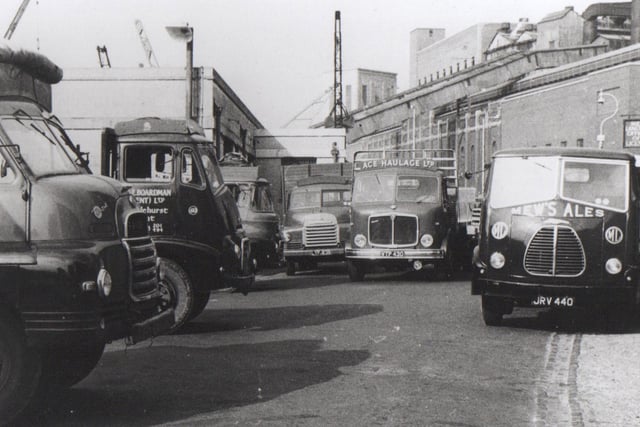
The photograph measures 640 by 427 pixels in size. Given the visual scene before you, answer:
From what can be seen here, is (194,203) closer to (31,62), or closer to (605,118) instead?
(31,62)

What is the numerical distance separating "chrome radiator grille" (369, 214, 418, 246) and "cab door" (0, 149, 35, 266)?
45.7ft

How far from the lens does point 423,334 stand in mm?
11906

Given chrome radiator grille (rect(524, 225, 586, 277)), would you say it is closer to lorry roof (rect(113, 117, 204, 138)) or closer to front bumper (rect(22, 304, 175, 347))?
lorry roof (rect(113, 117, 204, 138))

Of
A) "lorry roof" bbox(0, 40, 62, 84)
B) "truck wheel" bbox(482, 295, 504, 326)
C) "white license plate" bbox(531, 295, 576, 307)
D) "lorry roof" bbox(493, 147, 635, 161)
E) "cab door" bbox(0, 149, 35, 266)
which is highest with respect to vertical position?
"lorry roof" bbox(0, 40, 62, 84)

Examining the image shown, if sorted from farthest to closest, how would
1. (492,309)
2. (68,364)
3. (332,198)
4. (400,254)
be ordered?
(332,198) → (400,254) → (492,309) → (68,364)

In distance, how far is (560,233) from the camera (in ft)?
40.9

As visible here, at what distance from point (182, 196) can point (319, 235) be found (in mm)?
10956

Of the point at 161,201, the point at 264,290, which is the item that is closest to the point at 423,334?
the point at 161,201

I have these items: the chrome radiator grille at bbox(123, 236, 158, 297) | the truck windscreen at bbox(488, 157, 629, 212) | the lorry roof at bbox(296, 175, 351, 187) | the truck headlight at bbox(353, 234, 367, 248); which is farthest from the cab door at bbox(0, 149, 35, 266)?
the lorry roof at bbox(296, 175, 351, 187)

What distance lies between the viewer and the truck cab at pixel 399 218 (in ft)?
67.2

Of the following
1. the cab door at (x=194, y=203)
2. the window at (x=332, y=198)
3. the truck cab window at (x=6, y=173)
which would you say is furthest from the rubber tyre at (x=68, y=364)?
the window at (x=332, y=198)

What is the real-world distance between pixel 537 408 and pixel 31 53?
493 centimetres


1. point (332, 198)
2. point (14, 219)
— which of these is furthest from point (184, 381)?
point (332, 198)

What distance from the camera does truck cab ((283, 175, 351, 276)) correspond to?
76.2ft
